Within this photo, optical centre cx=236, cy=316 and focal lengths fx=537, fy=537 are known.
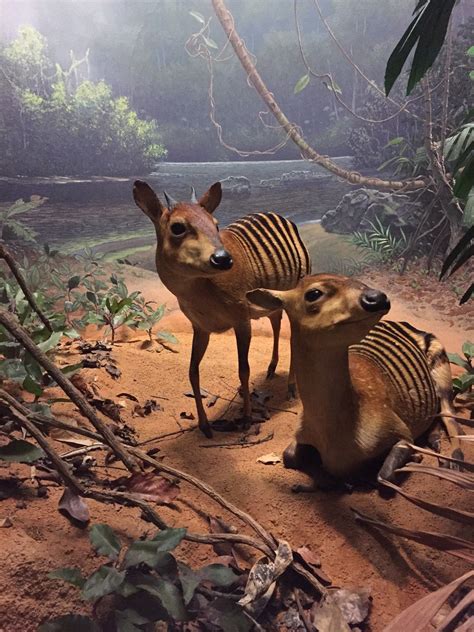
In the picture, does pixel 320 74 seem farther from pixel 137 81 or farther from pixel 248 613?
pixel 248 613

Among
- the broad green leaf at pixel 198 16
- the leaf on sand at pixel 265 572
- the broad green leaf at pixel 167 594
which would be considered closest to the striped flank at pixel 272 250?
the leaf on sand at pixel 265 572

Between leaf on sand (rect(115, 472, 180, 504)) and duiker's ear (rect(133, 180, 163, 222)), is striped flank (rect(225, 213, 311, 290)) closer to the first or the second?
duiker's ear (rect(133, 180, 163, 222))

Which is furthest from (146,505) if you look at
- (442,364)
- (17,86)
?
(17,86)

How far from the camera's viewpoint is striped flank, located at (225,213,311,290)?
276cm

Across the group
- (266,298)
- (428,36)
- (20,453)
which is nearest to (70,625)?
(20,453)

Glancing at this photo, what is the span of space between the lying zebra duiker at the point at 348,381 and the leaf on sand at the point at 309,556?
36cm

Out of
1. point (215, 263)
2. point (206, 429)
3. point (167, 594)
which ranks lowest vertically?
point (206, 429)

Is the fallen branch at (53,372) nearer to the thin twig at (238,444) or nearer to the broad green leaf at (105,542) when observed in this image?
the broad green leaf at (105,542)

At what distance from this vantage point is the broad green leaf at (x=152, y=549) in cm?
125

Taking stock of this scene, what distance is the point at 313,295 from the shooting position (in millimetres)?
1771

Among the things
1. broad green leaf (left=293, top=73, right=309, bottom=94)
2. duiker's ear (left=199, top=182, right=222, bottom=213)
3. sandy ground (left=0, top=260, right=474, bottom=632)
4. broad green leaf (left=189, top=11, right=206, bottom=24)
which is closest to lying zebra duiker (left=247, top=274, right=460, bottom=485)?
sandy ground (left=0, top=260, right=474, bottom=632)

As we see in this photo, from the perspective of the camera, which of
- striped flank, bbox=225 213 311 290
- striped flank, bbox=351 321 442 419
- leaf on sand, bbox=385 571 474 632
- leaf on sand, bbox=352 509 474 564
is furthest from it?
striped flank, bbox=225 213 311 290

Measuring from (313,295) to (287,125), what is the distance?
12.9 ft

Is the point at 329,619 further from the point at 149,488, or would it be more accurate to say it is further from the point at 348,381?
the point at 348,381
